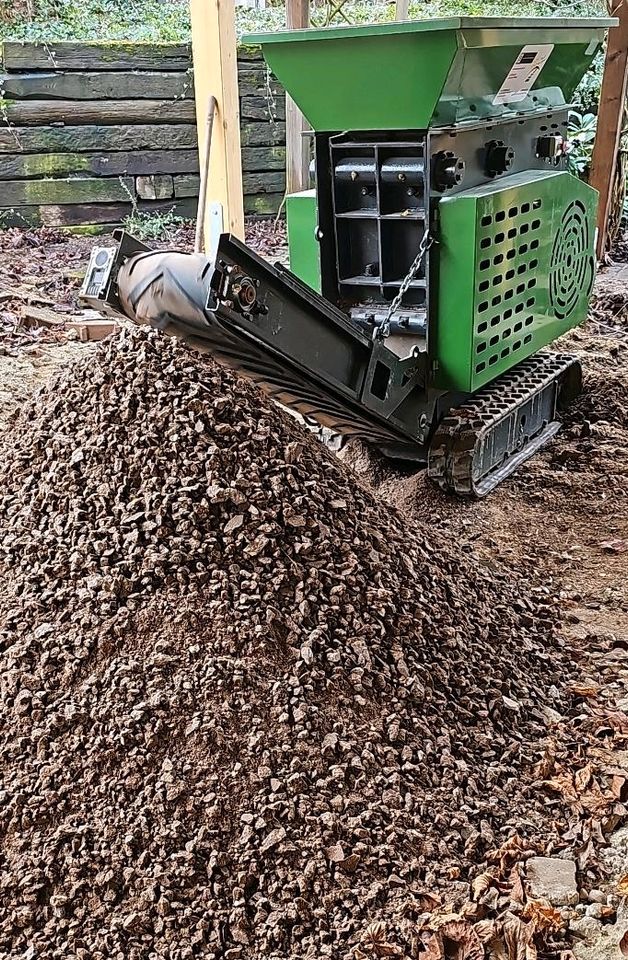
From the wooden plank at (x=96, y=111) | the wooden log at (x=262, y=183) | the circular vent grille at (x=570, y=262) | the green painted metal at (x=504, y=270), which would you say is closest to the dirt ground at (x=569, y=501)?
the green painted metal at (x=504, y=270)

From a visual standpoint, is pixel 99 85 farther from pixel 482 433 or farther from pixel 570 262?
pixel 482 433

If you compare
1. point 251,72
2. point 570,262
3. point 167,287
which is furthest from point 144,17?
point 167,287

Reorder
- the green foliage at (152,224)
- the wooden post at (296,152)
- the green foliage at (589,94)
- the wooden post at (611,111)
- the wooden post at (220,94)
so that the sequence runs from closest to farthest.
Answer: the wooden post at (220,94) < the wooden post at (296,152) < the wooden post at (611,111) < the green foliage at (152,224) < the green foliage at (589,94)

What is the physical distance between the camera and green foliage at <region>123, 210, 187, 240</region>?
8.09 metres

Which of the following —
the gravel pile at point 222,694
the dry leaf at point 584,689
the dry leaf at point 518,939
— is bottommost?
the dry leaf at point 584,689

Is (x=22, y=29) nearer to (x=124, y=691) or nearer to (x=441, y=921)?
(x=124, y=691)

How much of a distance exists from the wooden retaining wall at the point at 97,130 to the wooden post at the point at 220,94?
3772mm

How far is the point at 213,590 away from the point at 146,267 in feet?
3.38

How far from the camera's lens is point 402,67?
3.46 metres

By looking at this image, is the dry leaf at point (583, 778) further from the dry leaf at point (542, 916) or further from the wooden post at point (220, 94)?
the wooden post at point (220, 94)

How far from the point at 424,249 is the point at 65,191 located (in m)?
5.21

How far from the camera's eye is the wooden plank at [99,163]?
306 inches

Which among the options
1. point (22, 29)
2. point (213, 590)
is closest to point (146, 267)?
point (213, 590)

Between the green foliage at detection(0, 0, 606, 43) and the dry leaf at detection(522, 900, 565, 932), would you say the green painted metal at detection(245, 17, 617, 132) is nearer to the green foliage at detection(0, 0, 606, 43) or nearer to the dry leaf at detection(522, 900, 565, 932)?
the dry leaf at detection(522, 900, 565, 932)
